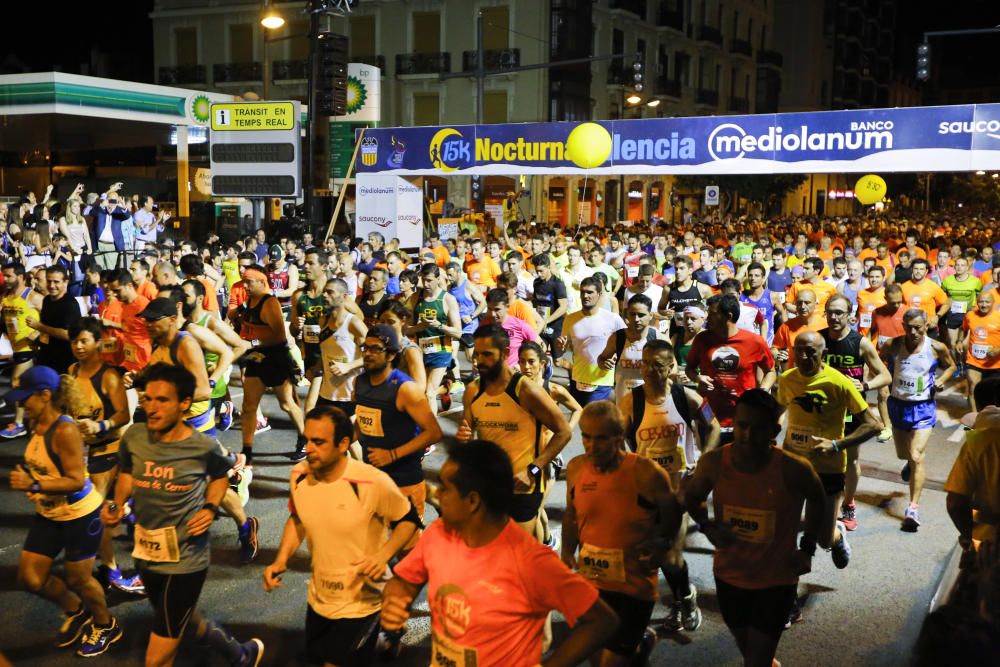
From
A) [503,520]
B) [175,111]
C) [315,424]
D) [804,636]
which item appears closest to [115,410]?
[315,424]

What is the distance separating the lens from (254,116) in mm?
18359

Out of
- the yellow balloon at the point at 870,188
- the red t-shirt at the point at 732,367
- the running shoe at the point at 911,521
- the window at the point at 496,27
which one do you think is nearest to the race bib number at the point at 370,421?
the red t-shirt at the point at 732,367

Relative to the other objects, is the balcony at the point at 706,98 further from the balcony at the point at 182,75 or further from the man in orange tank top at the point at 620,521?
the man in orange tank top at the point at 620,521

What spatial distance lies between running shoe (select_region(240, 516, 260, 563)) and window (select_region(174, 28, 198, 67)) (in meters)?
46.1

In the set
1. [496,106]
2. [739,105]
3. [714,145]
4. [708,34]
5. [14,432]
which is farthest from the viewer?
[739,105]

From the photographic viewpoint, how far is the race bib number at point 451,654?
3.07 metres

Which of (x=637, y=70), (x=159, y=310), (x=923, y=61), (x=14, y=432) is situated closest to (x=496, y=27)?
(x=637, y=70)

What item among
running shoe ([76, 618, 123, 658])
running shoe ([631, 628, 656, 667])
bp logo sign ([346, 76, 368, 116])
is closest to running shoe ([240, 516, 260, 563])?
running shoe ([76, 618, 123, 658])

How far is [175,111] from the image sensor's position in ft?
87.2

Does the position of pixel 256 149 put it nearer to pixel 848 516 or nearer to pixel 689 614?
pixel 848 516

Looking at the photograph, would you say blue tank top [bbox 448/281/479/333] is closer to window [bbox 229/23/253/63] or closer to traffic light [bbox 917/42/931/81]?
traffic light [bbox 917/42/931/81]

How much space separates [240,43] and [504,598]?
4812 centimetres

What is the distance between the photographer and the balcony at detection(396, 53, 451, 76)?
4331 centimetres

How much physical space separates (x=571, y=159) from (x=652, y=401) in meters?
14.1
